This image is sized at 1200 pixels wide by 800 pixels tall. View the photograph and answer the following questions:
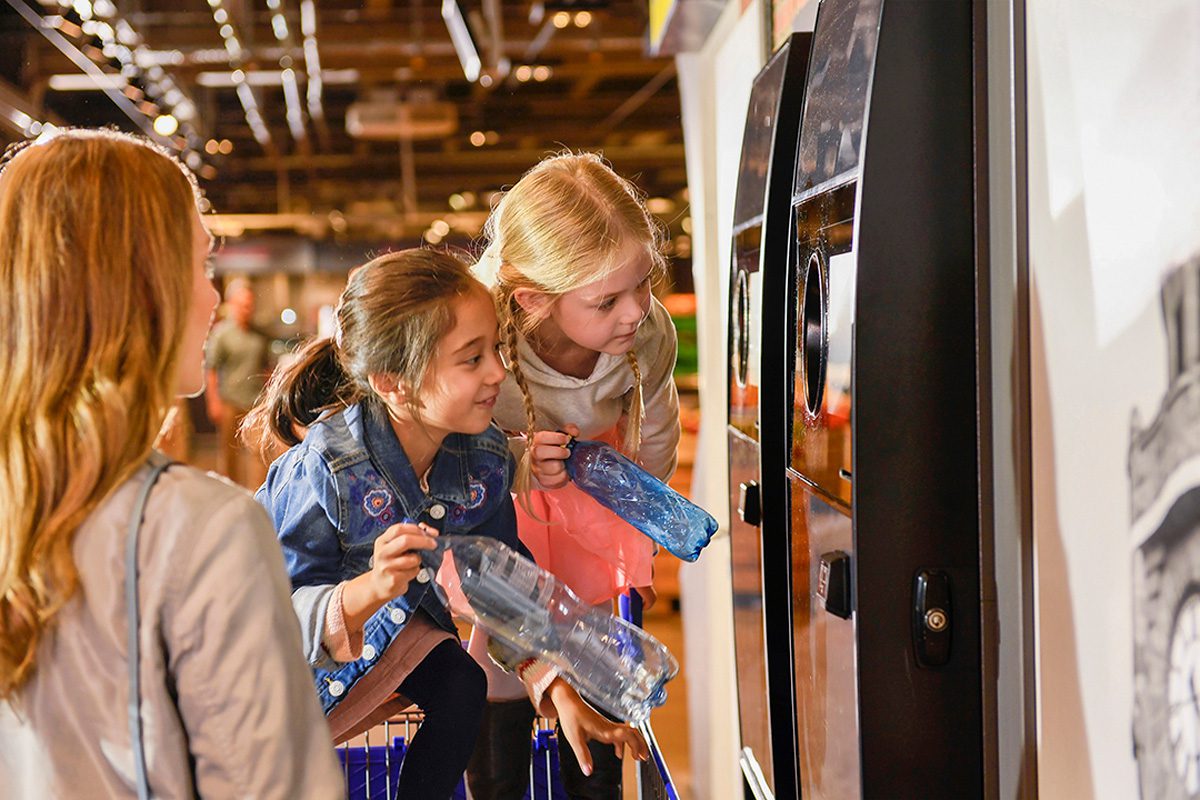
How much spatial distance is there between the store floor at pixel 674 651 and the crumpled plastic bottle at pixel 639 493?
1.07 m

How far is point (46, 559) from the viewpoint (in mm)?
1067

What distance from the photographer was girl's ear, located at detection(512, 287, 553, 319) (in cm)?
183

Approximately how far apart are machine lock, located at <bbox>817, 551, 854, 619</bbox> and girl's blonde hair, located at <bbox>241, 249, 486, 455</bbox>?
1.94 ft

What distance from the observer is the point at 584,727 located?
1798mm

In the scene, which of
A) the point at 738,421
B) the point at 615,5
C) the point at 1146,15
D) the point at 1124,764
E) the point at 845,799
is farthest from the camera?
the point at 615,5

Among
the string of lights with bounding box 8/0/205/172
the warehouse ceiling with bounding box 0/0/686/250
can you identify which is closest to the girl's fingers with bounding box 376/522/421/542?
the warehouse ceiling with bounding box 0/0/686/250

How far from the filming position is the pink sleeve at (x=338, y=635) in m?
1.51

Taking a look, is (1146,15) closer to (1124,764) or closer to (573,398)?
(1124,764)

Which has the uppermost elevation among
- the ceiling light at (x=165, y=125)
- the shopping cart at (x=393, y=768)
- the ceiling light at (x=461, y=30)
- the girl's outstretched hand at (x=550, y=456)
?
the ceiling light at (x=461, y=30)

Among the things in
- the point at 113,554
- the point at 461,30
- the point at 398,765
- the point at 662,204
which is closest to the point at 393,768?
the point at 398,765

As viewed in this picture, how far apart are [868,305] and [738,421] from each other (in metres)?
0.79

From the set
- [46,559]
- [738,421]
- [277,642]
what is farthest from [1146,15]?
[738,421]

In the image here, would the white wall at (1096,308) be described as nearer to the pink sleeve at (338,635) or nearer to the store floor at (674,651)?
the pink sleeve at (338,635)

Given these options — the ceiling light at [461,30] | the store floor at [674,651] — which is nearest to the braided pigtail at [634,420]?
the store floor at [674,651]
